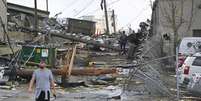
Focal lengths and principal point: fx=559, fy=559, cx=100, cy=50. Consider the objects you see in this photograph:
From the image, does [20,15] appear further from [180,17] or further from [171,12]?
[180,17]

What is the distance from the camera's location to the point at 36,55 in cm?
3156

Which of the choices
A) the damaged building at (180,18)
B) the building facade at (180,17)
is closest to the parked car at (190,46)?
the damaged building at (180,18)

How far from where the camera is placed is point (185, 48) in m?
27.5

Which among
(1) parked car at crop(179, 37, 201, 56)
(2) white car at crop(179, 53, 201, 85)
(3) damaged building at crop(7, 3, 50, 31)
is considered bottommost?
(2) white car at crop(179, 53, 201, 85)

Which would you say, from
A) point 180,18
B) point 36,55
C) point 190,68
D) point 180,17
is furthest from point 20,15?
point 190,68

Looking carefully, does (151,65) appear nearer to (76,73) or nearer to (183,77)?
(183,77)

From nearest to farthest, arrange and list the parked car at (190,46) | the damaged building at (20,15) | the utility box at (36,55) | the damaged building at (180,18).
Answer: the parked car at (190,46) < the utility box at (36,55) < the damaged building at (180,18) < the damaged building at (20,15)

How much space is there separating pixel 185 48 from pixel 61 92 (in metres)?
7.80

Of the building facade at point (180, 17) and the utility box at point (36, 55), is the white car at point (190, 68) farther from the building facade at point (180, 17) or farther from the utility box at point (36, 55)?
the building facade at point (180, 17)

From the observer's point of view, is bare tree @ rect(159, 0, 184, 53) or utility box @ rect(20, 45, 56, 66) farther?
bare tree @ rect(159, 0, 184, 53)

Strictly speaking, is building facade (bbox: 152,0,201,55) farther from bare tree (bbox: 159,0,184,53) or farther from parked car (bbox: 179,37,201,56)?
parked car (bbox: 179,37,201,56)

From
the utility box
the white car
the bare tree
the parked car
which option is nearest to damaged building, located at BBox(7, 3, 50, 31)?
the bare tree

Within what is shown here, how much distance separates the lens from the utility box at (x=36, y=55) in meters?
31.4

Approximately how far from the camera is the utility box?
103ft
